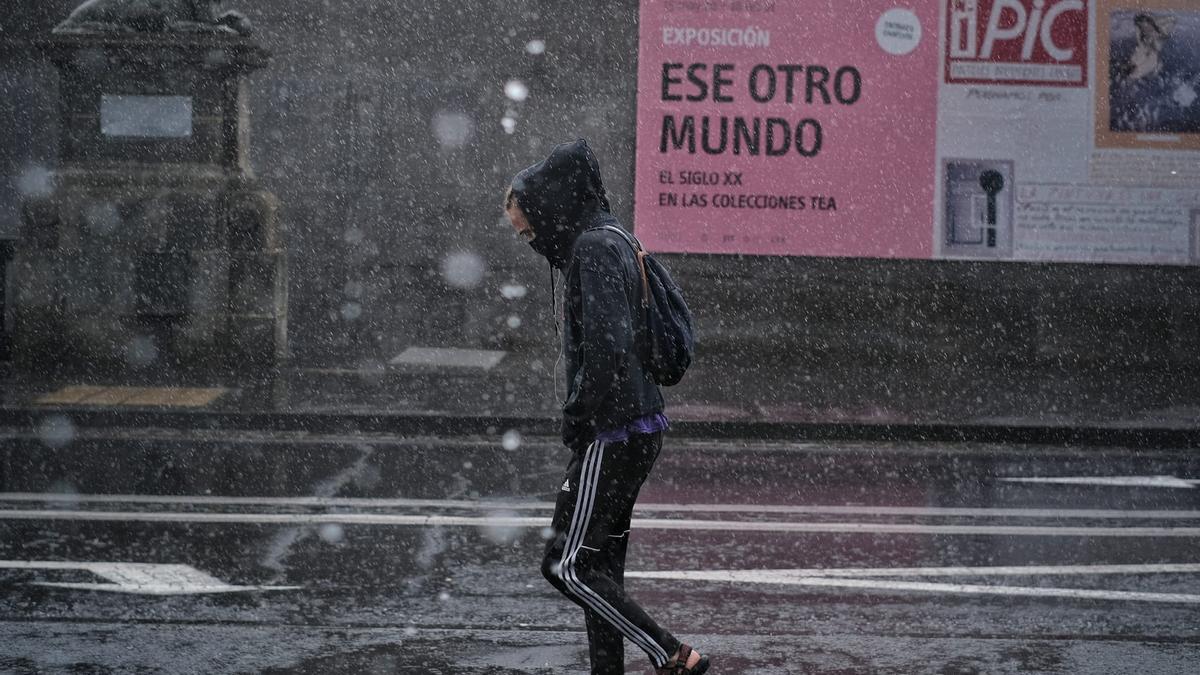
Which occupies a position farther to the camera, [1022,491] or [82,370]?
[82,370]

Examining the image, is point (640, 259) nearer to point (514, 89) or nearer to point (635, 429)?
point (635, 429)

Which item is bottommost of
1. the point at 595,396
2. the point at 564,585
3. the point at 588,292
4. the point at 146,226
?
the point at 564,585

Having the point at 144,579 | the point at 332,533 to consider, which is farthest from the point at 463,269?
the point at 144,579

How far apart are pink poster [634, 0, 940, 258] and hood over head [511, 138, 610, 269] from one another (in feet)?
36.7

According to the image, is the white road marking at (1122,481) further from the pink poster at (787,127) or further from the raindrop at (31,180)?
the raindrop at (31,180)

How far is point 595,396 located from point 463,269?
38.7 ft

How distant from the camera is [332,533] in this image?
24.6 ft

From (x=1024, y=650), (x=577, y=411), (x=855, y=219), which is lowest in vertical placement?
(x=1024, y=650)

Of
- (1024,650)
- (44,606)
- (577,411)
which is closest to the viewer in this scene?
(577,411)

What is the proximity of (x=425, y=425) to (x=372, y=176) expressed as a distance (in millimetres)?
5197

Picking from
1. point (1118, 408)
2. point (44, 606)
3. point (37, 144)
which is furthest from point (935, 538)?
point (37, 144)

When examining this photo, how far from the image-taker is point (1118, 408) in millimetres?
12805

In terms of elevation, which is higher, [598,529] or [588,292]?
[588,292]

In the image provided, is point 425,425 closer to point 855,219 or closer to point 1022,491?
point 1022,491
